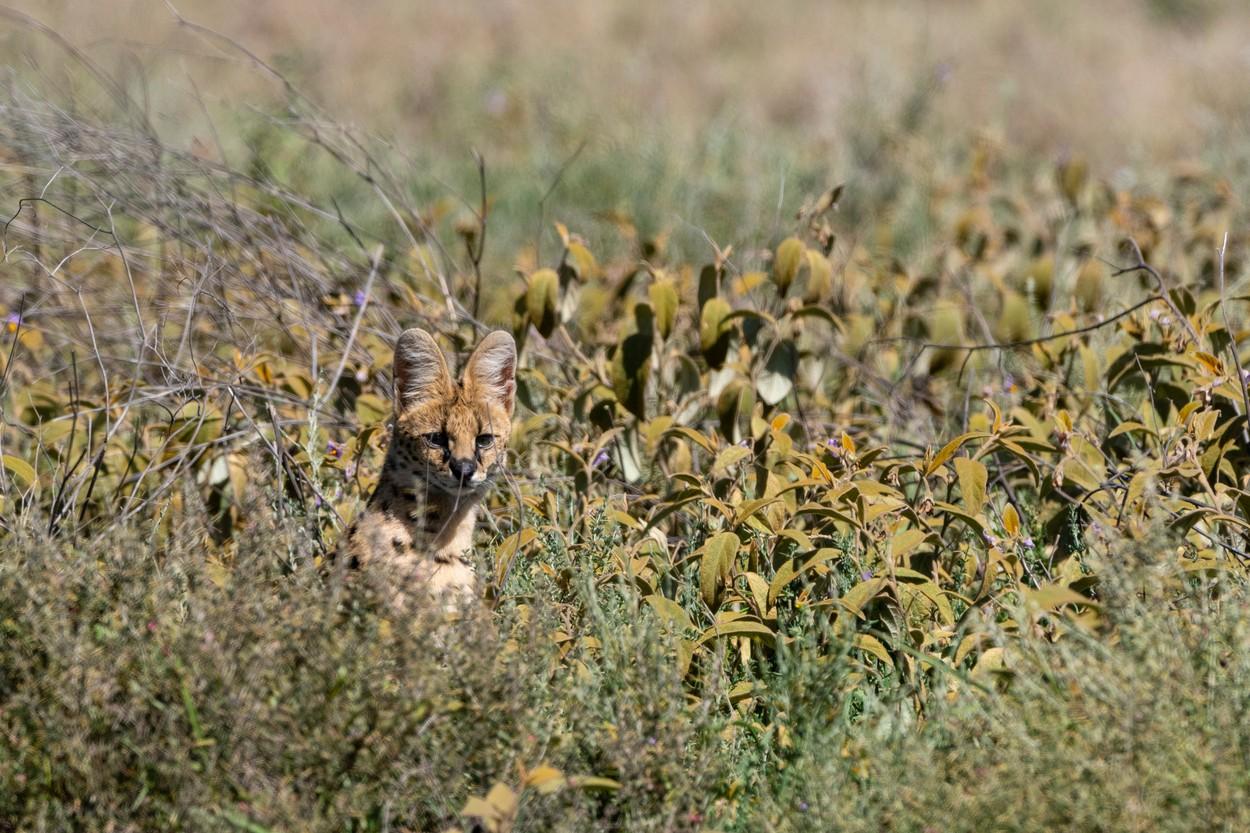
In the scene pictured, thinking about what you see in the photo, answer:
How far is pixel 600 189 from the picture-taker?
31.0ft

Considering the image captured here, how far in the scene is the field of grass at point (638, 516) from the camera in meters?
2.92

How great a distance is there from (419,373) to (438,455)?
0.27 metres

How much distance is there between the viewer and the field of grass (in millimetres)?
2916

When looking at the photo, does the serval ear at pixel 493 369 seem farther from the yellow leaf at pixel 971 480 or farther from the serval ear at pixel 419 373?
the yellow leaf at pixel 971 480

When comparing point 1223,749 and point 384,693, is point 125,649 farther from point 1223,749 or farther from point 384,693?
point 1223,749

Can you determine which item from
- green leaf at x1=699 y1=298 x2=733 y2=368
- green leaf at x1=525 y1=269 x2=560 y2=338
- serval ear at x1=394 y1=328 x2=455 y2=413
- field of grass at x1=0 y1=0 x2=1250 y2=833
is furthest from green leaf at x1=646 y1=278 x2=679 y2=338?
serval ear at x1=394 y1=328 x2=455 y2=413

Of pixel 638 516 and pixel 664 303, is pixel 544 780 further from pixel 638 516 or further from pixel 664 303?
pixel 664 303

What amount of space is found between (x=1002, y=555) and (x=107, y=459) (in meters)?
2.90

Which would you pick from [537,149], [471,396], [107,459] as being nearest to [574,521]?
[471,396]

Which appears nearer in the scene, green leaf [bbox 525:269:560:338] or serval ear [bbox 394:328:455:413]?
serval ear [bbox 394:328:455:413]

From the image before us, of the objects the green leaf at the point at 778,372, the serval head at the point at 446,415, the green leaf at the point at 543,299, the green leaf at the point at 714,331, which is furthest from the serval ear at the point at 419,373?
the green leaf at the point at 778,372

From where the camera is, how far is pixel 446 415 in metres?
4.15

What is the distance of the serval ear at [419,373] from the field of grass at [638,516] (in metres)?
0.22

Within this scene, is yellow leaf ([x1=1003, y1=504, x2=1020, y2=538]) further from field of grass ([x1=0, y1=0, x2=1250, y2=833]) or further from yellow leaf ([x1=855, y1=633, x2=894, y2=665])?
yellow leaf ([x1=855, y1=633, x2=894, y2=665])
